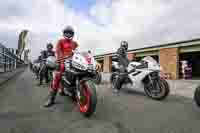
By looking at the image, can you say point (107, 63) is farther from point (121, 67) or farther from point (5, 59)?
point (121, 67)

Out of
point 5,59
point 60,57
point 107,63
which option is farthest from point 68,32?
point 107,63

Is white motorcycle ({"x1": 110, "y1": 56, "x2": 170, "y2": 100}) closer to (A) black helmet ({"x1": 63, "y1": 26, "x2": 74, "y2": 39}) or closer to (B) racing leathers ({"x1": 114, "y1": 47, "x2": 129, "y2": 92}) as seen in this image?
(B) racing leathers ({"x1": 114, "y1": 47, "x2": 129, "y2": 92})

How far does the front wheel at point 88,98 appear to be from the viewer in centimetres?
265

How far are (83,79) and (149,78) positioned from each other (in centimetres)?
228

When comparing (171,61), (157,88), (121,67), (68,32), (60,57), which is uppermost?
(68,32)

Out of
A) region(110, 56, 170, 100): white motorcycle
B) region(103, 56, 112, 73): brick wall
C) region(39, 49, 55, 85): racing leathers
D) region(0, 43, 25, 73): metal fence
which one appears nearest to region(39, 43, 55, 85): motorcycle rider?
region(39, 49, 55, 85): racing leathers

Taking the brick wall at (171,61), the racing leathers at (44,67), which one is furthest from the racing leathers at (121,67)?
the brick wall at (171,61)

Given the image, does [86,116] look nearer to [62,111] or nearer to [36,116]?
[62,111]

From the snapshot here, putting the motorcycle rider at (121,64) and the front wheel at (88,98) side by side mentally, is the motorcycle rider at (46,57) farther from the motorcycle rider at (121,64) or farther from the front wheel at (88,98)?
the front wheel at (88,98)

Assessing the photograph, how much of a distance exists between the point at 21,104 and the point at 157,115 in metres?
2.94

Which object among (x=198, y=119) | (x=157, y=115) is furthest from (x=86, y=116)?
(x=198, y=119)

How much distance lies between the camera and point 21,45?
29359 mm

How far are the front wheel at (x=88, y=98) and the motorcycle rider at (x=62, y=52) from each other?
0.79 metres

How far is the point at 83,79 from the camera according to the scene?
2943mm
